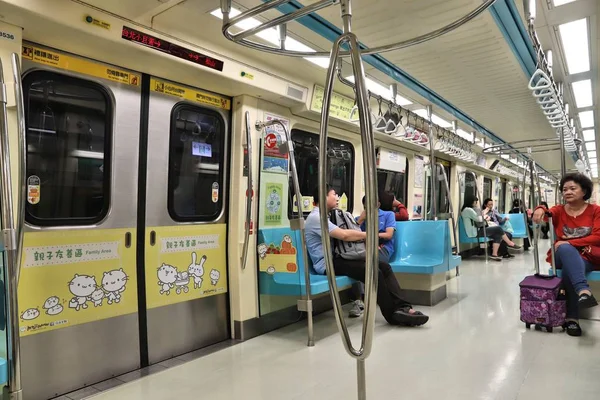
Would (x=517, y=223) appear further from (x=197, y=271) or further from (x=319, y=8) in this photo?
(x=319, y=8)

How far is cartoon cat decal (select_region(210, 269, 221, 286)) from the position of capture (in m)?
3.32

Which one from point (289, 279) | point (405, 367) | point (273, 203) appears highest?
point (273, 203)

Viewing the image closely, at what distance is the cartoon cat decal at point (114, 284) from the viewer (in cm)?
263

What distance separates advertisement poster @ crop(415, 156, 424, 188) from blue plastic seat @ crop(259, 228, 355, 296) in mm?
3443

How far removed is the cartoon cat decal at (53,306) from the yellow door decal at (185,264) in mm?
576

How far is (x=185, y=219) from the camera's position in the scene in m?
3.15

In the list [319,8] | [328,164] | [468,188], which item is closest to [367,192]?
[319,8]

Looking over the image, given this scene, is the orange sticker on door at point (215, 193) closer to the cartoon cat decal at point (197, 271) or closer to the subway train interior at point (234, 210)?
the subway train interior at point (234, 210)

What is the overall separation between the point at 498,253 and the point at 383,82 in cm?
588

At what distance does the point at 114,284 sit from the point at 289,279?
132 cm

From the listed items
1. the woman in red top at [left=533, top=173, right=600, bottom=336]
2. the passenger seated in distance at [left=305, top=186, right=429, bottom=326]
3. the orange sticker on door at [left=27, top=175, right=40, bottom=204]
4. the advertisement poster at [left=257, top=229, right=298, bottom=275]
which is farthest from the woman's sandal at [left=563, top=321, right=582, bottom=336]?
the orange sticker on door at [left=27, top=175, right=40, bottom=204]

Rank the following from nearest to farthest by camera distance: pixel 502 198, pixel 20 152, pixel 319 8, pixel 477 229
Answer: pixel 319 8 → pixel 20 152 → pixel 477 229 → pixel 502 198

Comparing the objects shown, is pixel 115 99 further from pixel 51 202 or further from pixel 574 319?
pixel 574 319

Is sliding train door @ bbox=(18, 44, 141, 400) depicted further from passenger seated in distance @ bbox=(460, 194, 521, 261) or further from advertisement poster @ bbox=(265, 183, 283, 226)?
passenger seated in distance @ bbox=(460, 194, 521, 261)
